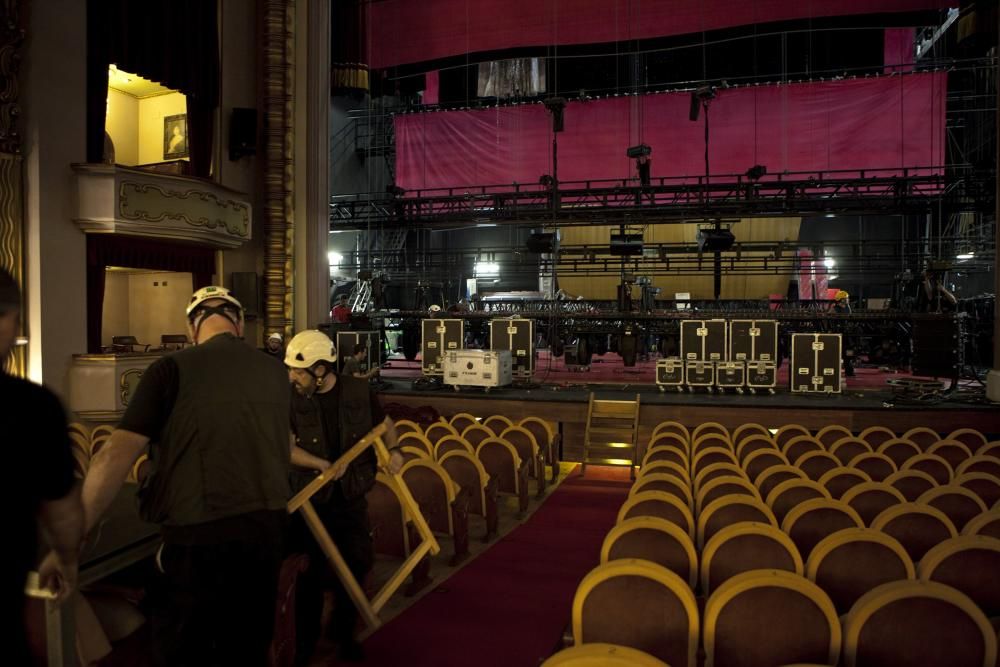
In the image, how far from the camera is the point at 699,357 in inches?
480

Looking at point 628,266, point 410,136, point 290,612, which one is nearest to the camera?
point 290,612

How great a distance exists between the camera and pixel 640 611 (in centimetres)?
260

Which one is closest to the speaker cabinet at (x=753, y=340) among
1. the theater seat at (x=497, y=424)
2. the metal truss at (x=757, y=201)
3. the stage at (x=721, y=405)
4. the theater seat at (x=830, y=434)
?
the stage at (x=721, y=405)

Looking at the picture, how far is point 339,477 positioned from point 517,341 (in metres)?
9.96

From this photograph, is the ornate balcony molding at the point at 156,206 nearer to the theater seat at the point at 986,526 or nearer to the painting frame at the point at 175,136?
the painting frame at the point at 175,136

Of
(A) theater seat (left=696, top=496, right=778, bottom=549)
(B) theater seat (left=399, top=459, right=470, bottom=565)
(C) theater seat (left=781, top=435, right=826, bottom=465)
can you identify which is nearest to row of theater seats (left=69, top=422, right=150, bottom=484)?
(B) theater seat (left=399, top=459, right=470, bottom=565)

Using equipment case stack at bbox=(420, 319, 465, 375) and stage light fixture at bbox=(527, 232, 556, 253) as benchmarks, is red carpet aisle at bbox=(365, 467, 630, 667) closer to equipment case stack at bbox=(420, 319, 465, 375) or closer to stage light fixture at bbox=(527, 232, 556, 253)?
equipment case stack at bbox=(420, 319, 465, 375)

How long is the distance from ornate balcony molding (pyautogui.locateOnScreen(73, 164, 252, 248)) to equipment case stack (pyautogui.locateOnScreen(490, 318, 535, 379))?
511 cm

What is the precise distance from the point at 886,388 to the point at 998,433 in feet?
9.40

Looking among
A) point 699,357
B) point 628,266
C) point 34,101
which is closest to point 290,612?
point 34,101

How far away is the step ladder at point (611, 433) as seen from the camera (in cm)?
931

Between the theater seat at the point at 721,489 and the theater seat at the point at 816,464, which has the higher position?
the theater seat at the point at 721,489

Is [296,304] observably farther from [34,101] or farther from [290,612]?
[290,612]

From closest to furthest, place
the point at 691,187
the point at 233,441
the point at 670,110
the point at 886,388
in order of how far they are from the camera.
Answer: the point at 233,441
the point at 886,388
the point at 691,187
the point at 670,110
